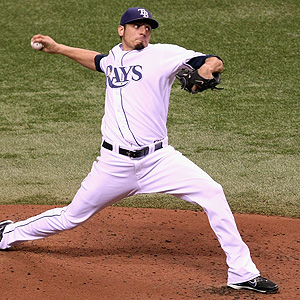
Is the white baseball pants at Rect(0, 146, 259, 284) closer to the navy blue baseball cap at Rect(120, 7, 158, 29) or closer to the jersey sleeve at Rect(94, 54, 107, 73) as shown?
the jersey sleeve at Rect(94, 54, 107, 73)

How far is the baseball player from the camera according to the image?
4617mm

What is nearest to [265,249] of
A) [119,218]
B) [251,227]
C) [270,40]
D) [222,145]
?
[251,227]

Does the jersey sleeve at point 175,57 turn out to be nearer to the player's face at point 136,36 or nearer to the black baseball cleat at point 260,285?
the player's face at point 136,36

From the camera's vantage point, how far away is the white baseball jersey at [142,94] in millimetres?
4699

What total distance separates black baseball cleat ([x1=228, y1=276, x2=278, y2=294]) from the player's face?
180 cm

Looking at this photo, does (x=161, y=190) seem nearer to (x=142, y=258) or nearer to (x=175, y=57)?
(x=142, y=258)

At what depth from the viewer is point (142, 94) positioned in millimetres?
4734

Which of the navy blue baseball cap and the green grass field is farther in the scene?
the green grass field

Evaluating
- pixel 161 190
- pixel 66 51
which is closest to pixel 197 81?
pixel 161 190

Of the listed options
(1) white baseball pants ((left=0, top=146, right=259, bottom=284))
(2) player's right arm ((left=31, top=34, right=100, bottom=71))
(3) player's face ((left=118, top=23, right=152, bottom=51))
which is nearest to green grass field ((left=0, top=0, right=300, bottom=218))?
(1) white baseball pants ((left=0, top=146, right=259, bottom=284))

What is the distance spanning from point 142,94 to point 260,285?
1.53 metres

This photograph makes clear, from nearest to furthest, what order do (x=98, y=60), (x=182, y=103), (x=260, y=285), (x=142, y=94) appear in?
(x=260, y=285), (x=142, y=94), (x=98, y=60), (x=182, y=103)

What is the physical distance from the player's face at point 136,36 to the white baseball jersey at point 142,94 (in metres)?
0.05

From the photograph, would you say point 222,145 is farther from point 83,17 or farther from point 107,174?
point 83,17
